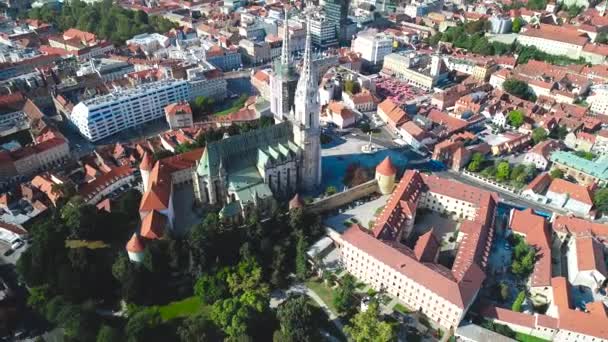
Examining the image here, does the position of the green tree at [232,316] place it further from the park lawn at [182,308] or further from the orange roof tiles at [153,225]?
the orange roof tiles at [153,225]

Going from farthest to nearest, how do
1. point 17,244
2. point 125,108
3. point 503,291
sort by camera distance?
point 125,108
point 17,244
point 503,291

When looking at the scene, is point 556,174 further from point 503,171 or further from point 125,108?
point 125,108

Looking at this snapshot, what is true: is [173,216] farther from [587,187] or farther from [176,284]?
[587,187]

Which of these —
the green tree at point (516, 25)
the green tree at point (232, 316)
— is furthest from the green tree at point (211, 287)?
the green tree at point (516, 25)

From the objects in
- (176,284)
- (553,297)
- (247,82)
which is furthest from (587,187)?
(247,82)

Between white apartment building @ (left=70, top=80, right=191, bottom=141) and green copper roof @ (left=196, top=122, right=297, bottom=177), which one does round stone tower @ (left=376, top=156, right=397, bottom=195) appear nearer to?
green copper roof @ (left=196, top=122, right=297, bottom=177)

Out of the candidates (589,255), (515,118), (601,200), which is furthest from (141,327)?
(515,118)

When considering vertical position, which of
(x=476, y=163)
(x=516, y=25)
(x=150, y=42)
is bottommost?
(x=476, y=163)
